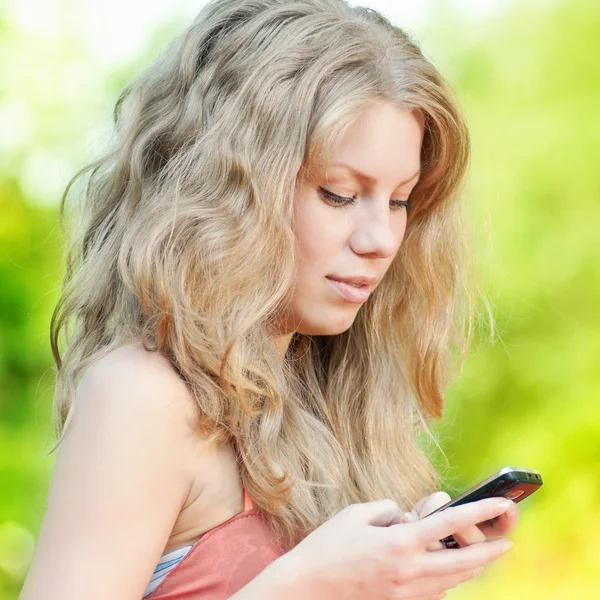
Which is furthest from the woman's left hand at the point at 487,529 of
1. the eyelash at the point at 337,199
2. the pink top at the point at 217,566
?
the eyelash at the point at 337,199

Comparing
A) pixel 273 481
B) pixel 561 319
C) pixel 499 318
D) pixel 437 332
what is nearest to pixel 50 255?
pixel 499 318

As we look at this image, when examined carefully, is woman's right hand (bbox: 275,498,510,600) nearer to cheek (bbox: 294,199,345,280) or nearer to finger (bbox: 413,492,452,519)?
finger (bbox: 413,492,452,519)

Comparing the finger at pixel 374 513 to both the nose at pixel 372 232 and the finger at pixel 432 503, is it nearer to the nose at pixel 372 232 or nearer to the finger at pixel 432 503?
the finger at pixel 432 503

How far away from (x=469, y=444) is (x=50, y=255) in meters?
1.89

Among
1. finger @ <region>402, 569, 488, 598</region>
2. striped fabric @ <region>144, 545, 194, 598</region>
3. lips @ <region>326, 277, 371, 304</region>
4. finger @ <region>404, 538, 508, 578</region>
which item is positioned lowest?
striped fabric @ <region>144, 545, 194, 598</region>

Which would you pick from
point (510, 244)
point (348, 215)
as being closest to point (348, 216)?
point (348, 215)

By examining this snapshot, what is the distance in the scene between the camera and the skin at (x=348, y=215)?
134 cm

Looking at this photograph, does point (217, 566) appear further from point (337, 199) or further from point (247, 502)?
point (337, 199)

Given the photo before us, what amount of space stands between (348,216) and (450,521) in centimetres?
49

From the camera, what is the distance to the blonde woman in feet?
3.70

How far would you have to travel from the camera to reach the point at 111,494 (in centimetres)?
112

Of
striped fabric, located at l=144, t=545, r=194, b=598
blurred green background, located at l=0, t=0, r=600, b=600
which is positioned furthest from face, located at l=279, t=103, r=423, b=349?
blurred green background, located at l=0, t=0, r=600, b=600

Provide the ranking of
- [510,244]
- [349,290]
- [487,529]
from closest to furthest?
[487,529]
[349,290]
[510,244]

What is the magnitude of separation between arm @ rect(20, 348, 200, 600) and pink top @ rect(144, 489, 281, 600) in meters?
0.10
